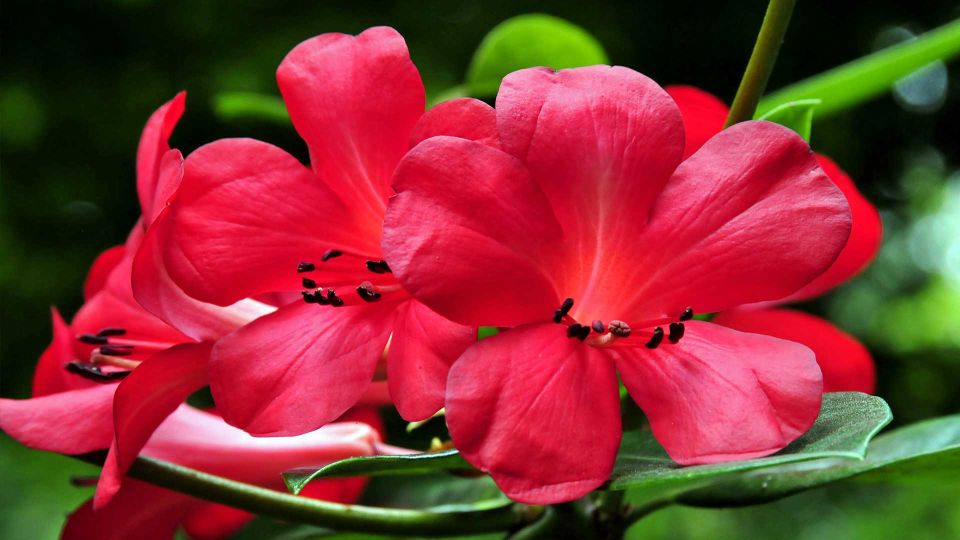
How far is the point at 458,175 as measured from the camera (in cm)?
37

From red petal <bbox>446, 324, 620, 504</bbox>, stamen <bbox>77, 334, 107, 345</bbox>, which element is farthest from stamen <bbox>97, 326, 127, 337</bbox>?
red petal <bbox>446, 324, 620, 504</bbox>

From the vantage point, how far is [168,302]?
0.44 meters

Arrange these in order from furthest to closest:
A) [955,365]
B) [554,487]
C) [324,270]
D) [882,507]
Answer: [955,365] → [882,507] → [324,270] → [554,487]

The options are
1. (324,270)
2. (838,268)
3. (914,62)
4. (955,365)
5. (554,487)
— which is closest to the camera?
(554,487)

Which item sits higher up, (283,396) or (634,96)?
(634,96)

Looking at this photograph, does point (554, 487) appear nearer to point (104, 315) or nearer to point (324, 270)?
point (324, 270)

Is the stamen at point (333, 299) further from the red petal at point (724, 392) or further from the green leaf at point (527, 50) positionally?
the green leaf at point (527, 50)

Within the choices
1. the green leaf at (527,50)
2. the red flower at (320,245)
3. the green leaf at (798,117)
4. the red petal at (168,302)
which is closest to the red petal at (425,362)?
the red flower at (320,245)

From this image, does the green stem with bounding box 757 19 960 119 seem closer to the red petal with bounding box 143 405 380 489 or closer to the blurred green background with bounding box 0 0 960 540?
the red petal with bounding box 143 405 380 489

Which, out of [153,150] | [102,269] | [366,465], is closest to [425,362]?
[366,465]

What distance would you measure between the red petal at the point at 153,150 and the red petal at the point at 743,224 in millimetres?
213

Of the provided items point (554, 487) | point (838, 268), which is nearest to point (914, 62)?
point (838, 268)

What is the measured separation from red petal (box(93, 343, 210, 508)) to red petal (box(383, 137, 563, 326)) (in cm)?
14

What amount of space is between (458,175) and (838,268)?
333 mm
